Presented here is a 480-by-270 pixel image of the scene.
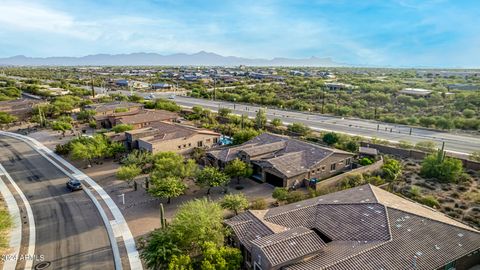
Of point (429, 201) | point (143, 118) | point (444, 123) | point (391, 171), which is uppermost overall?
point (444, 123)

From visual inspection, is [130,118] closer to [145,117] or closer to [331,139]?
[145,117]

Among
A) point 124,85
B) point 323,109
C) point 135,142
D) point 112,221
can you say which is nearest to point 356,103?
point 323,109

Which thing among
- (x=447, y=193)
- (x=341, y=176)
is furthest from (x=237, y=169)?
(x=447, y=193)

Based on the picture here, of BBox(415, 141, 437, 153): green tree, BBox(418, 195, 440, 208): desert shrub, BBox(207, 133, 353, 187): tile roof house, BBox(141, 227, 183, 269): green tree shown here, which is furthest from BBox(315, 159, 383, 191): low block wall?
BBox(141, 227, 183, 269): green tree

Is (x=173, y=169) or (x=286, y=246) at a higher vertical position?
(x=286, y=246)

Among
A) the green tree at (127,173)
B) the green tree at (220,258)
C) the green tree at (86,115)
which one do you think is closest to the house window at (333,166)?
the green tree at (220,258)

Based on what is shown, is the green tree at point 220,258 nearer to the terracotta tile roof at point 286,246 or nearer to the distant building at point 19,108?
the terracotta tile roof at point 286,246

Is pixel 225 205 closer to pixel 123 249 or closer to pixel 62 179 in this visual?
pixel 123 249
